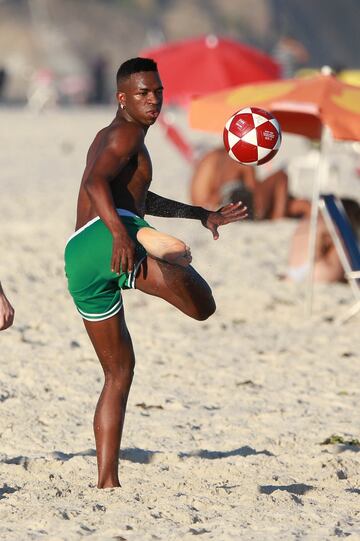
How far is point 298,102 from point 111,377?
13.9ft

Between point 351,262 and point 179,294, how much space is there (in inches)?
183

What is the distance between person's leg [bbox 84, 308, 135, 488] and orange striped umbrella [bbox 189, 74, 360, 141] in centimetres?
387

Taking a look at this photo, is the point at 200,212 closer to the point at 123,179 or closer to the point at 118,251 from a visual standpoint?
the point at 123,179

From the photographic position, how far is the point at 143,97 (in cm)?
461

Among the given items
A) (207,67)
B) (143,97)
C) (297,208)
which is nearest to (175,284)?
(143,97)

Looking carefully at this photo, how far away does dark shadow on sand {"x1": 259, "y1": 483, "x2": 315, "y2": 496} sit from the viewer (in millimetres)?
5027

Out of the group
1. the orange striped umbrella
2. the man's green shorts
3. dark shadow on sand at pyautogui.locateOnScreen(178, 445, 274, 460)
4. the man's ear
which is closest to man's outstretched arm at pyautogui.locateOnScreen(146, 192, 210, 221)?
the man's green shorts

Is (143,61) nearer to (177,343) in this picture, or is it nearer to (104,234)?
(104,234)

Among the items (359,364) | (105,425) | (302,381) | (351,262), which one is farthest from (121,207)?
(351,262)

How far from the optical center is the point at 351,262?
29.8 feet

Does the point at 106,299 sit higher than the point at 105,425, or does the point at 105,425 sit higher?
the point at 106,299

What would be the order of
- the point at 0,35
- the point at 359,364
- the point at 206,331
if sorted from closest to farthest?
the point at 359,364 → the point at 206,331 → the point at 0,35

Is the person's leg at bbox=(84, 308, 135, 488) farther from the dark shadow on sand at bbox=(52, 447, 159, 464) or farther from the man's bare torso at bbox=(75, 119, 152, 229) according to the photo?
the dark shadow on sand at bbox=(52, 447, 159, 464)

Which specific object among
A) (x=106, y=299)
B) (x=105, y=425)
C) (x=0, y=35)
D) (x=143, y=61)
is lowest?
(x=105, y=425)
